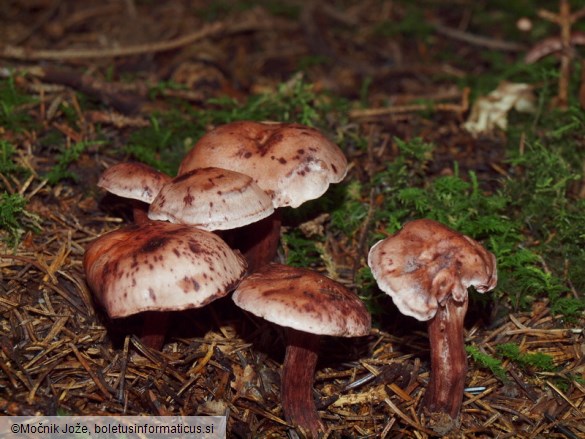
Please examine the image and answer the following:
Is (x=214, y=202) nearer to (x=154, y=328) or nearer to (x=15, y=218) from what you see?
(x=154, y=328)

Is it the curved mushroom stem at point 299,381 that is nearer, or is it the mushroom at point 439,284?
the mushroom at point 439,284

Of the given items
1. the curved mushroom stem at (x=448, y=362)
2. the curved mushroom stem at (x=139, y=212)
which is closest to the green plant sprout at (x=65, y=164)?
the curved mushroom stem at (x=139, y=212)

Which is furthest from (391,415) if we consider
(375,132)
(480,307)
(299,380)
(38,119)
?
(38,119)

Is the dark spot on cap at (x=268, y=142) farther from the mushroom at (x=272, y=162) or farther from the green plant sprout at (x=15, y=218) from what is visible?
the green plant sprout at (x=15, y=218)

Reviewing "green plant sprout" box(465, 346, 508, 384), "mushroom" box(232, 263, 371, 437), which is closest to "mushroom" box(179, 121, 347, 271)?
"mushroom" box(232, 263, 371, 437)

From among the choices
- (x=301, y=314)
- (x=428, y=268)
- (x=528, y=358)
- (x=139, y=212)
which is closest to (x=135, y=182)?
(x=139, y=212)

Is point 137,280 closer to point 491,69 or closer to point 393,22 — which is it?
point 491,69

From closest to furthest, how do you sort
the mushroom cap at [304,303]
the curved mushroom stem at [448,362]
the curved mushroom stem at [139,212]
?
1. the mushroom cap at [304,303]
2. the curved mushroom stem at [448,362]
3. the curved mushroom stem at [139,212]
